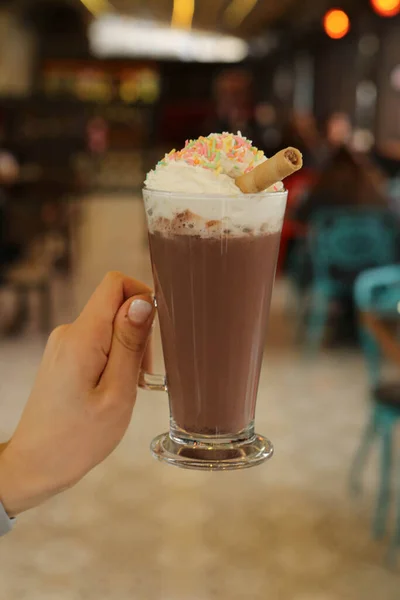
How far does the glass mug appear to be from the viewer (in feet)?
2.57

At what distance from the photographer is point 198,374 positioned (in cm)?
83

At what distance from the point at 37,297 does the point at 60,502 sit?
10.2ft

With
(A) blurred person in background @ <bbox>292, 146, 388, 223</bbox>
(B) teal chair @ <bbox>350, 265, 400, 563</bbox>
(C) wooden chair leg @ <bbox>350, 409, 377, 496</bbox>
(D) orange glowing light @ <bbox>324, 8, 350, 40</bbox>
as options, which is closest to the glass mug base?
(B) teal chair @ <bbox>350, 265, 400, 563</bbox>

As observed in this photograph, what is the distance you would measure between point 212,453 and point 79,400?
158 mm

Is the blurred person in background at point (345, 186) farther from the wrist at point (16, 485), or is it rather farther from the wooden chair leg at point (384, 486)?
the wrist at point (16, 485)

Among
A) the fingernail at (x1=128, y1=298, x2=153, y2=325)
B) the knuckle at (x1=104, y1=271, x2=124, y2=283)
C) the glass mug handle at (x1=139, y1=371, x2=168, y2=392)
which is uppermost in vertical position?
the knuckle at (x1=104, y1=271, x2=124, y2=283)

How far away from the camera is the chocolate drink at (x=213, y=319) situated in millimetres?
790

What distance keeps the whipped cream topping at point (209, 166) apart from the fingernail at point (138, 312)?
0.41 ft

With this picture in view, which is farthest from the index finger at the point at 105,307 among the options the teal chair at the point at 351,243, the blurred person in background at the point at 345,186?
the blurred person in background at the point at 345,186

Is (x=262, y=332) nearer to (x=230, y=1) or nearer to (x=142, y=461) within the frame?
(x=142, y=461)

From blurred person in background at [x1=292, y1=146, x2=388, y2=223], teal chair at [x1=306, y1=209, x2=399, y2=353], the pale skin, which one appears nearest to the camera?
the pale skin

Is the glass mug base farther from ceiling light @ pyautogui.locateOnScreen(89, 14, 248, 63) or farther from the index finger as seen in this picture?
ceiling light @ pyautogui.locateOnScreen(89, 14, 248, 63)

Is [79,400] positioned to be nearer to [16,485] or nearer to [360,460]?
[16,485]

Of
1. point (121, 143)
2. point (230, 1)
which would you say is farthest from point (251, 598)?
point (121, 143)
